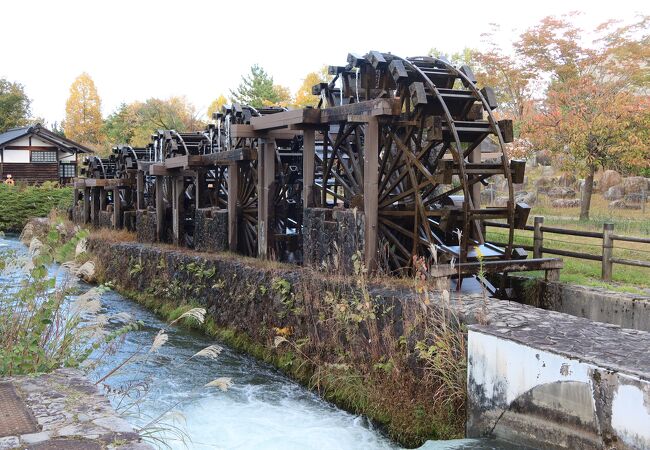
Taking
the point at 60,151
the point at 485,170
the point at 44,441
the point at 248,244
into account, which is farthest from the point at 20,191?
the point at 44,441

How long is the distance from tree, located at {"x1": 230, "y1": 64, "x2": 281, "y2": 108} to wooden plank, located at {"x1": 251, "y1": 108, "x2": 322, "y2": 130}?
30224 mm

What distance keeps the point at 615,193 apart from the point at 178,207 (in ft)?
57.5

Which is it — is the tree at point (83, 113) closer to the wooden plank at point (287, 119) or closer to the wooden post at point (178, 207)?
the wooden post at point (178, 207)

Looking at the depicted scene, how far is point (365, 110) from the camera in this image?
9.38 metres

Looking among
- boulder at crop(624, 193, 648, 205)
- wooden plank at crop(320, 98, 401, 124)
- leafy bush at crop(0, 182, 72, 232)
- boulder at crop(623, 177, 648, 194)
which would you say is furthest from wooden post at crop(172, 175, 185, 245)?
boulder at crop(623, 177, 648, 194)

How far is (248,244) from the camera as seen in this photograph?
13812 millimetres

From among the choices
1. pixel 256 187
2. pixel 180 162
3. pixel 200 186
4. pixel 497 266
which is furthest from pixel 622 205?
pixel 497 266

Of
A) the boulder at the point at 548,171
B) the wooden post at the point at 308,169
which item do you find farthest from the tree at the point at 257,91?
the wooden post at the point at 308,169

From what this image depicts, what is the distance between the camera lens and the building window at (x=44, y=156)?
40.1 metres

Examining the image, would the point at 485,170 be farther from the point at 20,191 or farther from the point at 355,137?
the point at 20,191

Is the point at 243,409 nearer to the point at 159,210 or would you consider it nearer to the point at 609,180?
the point at 159,210

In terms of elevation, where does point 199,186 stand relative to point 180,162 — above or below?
below

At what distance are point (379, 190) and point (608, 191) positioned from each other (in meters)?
19.4

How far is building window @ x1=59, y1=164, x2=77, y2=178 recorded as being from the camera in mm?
41375
